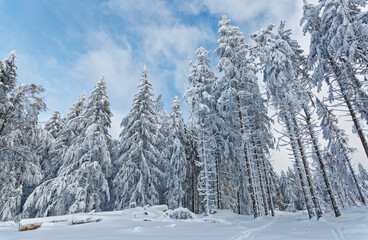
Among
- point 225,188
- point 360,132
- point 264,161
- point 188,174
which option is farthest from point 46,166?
point 360,132

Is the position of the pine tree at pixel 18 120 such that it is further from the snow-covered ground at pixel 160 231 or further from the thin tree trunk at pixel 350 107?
the thin tree trunk at pixel 350 107

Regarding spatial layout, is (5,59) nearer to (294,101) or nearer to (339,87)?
(294,101)

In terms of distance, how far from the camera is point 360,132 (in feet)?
38.7

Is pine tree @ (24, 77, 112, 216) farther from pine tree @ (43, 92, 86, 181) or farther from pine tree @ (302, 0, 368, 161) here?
pine tree @ (302, 0, 368, 161)

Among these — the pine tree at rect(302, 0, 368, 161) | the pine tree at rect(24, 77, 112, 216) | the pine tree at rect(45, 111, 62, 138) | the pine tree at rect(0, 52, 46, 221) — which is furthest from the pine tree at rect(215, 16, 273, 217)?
the pine tree at rect(45, 111, 62, 138)

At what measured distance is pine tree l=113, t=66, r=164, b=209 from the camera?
17.8 metres

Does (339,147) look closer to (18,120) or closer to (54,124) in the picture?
(18,120)

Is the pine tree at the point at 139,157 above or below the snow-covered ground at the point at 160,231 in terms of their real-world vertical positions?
above

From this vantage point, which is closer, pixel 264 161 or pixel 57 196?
pixel 57 196

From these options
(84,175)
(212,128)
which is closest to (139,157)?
(84,175)

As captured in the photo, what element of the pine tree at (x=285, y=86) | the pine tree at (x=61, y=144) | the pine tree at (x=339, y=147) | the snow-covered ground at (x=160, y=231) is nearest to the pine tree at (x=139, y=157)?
the pine tree at (x=61, y=144)

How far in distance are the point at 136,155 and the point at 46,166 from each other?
9.96m

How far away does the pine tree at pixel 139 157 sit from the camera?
17.8 meters

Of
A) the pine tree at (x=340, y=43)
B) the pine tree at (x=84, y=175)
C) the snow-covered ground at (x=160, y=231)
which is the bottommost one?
the snow-covered ground at (x=160, y=231)
